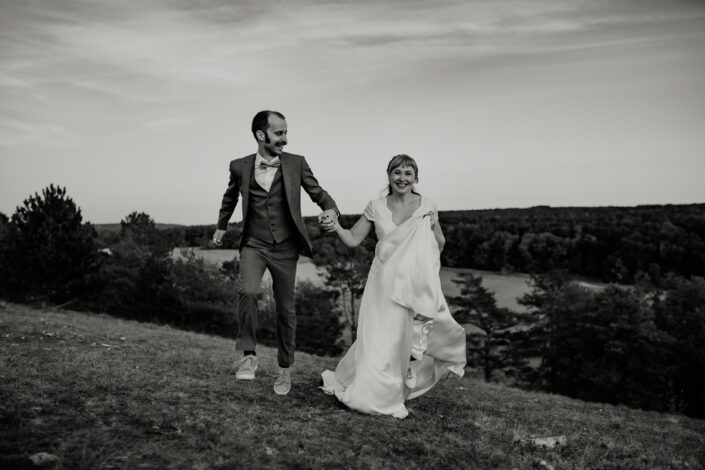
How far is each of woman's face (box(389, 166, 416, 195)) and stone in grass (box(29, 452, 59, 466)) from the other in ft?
13.2

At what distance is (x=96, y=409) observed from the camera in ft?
14.1

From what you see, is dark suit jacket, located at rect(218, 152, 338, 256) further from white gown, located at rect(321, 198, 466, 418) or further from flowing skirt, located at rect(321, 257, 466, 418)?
flowing skirt, located at rect(321, 257, 466, 418)

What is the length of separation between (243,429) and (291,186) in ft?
8.60

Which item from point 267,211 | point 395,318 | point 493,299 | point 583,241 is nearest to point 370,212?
point 267,211

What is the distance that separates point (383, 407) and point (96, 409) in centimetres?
260

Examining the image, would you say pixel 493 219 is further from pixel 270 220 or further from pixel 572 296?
pixel 270 220

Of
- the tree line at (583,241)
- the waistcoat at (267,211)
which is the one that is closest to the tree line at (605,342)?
the tree line at (583,241)

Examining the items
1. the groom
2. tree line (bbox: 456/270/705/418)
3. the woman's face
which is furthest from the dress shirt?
tree line (bbox: 456/270/705/418)

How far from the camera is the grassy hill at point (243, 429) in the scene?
11.6 feet

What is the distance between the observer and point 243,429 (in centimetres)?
414

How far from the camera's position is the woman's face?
5.76 m

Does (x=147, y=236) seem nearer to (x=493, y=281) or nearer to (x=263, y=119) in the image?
(x=493, y=281)

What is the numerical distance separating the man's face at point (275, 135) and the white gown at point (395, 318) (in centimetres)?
128

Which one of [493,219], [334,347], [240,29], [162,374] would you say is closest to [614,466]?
[162,374]
